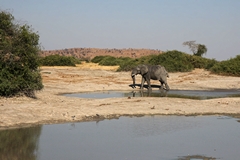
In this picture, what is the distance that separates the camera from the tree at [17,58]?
53.1 ft

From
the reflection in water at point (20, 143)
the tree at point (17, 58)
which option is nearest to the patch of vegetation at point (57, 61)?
the tree at point (17, 58)

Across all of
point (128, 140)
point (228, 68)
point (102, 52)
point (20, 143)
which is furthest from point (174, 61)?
point (102, 52)

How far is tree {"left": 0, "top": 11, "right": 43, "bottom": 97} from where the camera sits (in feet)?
53.1

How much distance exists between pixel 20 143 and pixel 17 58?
6548 mm

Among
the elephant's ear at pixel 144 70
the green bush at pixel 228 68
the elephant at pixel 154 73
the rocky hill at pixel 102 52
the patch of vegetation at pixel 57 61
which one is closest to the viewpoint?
Result: the elephant at pixel 154 73

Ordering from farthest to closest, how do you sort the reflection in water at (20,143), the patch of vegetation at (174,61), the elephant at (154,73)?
1. the patch of vegetation at (174,61)
2. the elephant at (154,73)
3. the reflection in water at (20,143)

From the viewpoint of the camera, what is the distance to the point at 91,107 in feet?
52.5

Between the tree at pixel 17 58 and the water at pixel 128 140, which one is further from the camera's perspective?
the tree at pixel 17 58

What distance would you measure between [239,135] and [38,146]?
565 cm

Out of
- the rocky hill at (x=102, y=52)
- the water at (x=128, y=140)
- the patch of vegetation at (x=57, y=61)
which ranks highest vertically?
the rocky hill at (x=102, y=52)

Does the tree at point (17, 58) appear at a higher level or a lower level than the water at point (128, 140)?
higher

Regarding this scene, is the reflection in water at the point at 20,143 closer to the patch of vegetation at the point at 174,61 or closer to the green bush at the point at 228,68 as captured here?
the green bush at the point at 228,68

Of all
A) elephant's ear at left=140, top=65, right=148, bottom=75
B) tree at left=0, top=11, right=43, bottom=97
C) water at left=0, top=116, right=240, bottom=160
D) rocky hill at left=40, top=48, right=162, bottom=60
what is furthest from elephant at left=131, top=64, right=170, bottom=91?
rocky hill at left=40, top=48, right=162, bottom=60

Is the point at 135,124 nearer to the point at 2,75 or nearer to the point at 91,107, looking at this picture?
the point at 91,107
